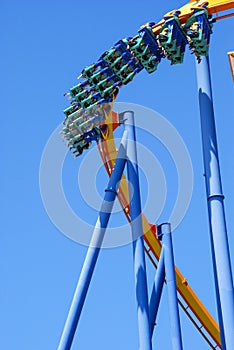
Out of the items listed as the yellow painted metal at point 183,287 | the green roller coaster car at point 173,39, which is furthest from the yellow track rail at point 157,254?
the green roller coaster car at point 173,39

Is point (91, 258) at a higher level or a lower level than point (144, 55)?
lower

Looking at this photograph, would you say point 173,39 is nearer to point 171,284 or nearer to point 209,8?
point 209,8

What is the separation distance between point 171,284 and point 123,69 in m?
2.44

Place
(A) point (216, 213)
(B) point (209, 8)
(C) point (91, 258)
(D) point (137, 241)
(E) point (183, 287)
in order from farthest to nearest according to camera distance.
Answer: (E) point (183, 287), (D) point (137, 241), (C) point (91, 258), (B) point (209, 8), (A) point (216, 213)

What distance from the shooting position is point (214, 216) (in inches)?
254

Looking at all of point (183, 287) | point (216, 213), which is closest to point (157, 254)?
point (183, 287)

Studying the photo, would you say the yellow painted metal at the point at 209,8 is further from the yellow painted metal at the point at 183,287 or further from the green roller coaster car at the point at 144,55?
the yellow painted metal at the point at 183,287

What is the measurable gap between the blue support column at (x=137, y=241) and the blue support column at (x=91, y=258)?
17cm

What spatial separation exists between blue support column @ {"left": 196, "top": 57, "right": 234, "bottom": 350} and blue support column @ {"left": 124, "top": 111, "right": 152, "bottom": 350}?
41.3 inches

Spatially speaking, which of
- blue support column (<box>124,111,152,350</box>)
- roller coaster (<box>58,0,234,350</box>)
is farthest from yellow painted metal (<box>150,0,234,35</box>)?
blue support column (<box>124,111,152,350</box>)

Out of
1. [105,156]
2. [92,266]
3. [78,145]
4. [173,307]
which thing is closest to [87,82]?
[78,145]

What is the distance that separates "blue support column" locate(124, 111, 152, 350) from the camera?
6.98m

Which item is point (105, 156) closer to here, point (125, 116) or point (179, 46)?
point (125, 116)

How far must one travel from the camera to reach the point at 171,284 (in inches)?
302
